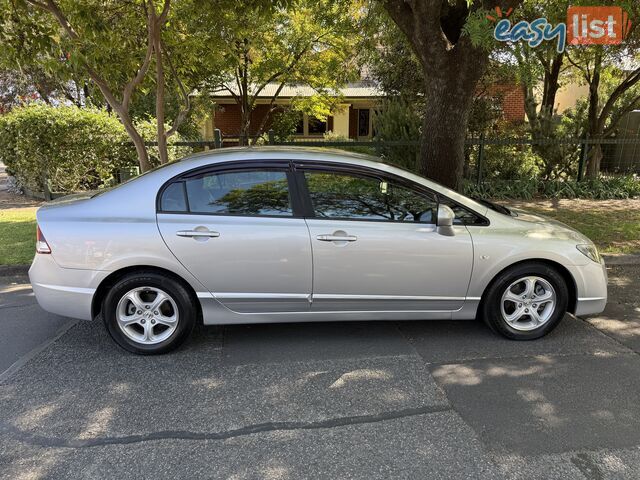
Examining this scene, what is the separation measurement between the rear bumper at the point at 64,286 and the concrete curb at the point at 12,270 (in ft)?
8.47

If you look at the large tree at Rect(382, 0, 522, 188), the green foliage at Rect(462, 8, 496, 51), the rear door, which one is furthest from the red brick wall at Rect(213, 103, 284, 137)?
the rear door

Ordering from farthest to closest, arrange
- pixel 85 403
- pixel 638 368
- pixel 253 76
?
pixel 253 76, pixel 638 368, pixel 85 403

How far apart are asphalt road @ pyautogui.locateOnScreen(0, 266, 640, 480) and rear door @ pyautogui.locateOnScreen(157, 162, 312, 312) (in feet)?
1.70

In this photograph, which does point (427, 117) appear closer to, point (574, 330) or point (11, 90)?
point (574, 330)

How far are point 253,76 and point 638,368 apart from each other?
1231cm

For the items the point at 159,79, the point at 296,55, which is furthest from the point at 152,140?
the point at 159,79

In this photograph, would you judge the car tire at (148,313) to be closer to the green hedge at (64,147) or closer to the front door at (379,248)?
the front door at (379,248)

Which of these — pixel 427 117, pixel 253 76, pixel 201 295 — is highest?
pixel 253 76

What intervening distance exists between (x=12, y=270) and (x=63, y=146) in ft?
17.5

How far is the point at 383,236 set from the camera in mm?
3830

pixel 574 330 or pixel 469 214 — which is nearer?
pixel 469 214

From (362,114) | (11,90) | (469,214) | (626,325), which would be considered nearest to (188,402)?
(469,214)

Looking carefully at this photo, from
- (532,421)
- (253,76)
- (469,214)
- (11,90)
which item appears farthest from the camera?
(11,90)

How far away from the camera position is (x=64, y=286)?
3.77 metres
